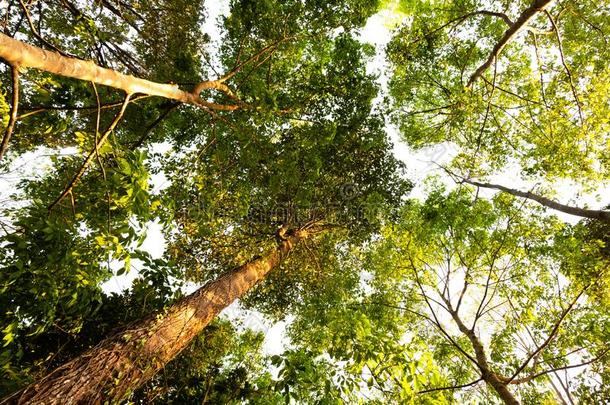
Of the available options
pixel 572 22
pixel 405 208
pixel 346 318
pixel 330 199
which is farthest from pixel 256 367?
pixel 572 22

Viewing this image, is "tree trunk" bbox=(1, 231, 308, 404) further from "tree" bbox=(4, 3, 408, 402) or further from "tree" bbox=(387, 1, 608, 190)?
"tree" bbox=(387, 1, 608, 190)

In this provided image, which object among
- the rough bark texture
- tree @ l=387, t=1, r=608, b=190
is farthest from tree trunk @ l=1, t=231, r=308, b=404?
tree @ l=387, t=1, r=608, b=190

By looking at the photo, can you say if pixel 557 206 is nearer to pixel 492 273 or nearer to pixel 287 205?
pixel 492 273

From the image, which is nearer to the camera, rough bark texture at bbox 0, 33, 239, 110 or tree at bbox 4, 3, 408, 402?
rough bark texture at bbox 0, 33, 239, 110

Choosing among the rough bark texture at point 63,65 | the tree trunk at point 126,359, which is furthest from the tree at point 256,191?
the rough bark texture at point 63,65

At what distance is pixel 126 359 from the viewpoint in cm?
331

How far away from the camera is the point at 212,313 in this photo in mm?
5027

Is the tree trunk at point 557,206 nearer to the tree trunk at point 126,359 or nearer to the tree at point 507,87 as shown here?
the tree at point 507,87

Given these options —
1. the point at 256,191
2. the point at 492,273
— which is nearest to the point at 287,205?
the point at 256,191

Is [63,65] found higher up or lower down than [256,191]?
lower down

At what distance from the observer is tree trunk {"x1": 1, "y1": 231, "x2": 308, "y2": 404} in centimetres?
269

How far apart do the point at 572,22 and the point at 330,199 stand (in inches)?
358

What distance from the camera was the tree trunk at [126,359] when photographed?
2688mm

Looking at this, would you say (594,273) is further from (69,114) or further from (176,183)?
(69,114)
